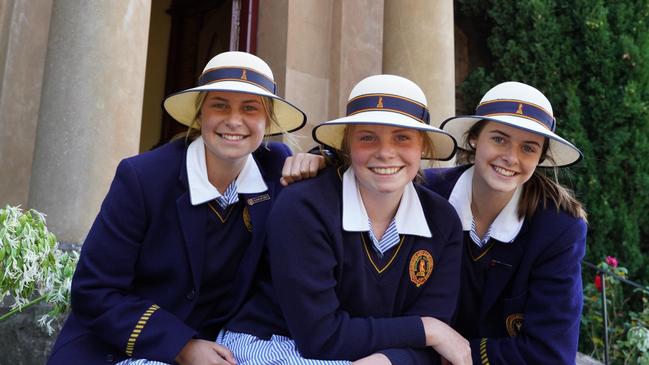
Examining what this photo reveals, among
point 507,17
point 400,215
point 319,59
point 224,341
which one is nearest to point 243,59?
point 400,215

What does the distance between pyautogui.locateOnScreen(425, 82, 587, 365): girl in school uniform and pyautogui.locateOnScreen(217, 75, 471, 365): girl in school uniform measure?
24cm

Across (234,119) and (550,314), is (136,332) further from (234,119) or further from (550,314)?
(550,314)

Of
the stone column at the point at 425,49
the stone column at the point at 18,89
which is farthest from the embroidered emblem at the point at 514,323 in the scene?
the stone column at the point at 18,89

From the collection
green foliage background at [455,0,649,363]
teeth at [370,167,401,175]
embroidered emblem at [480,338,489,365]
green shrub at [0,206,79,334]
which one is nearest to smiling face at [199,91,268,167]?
teeth at [370,167,401,175]

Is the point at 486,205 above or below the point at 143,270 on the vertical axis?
above

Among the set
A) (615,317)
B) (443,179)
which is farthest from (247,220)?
(615,317)

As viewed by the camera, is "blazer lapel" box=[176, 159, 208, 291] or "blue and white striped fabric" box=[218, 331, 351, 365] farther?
"blazer lapel" box=[176, 159, 208, 291]

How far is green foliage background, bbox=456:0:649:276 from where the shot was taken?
7.20m

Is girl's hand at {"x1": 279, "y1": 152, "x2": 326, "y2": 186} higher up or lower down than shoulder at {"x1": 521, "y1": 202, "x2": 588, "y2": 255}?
higher up

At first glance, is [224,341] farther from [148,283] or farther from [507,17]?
[507,17]

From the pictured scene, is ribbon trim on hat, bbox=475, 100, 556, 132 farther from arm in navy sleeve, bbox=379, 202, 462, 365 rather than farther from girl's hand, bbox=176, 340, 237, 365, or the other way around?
girl's hand, bbox=176, 340, 237, 365

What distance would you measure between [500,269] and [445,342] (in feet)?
1.64

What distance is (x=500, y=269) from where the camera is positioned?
2734 mm

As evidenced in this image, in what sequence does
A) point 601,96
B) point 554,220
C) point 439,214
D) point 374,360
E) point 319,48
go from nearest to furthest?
1. point 374,360
2. point 439,214
3. point 554,220
4. point 319,48
5. point 601,96
